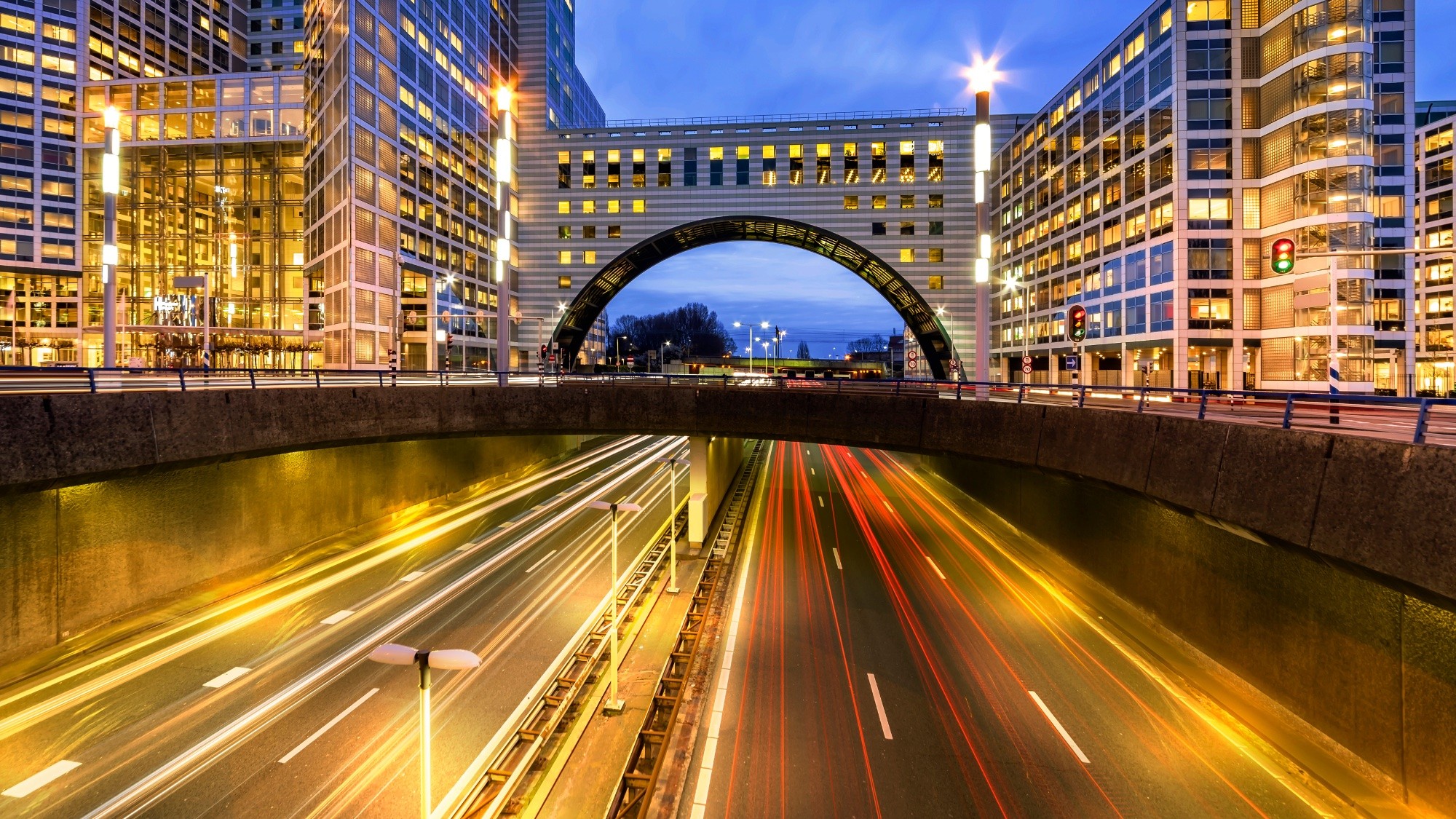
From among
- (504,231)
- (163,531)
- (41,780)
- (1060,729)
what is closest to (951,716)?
(1060,729)

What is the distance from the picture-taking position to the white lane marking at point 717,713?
12.4 meters

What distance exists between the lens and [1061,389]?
822 inches

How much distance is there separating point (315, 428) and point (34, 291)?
259 ft

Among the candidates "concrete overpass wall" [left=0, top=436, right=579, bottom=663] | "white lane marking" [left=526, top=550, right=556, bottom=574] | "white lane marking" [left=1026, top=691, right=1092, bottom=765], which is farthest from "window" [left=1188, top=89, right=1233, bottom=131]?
"concrete overpass wall" [left=0, top=436, right=579, bottom=663]

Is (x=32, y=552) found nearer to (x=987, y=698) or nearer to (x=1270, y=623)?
(x=987, y=698)

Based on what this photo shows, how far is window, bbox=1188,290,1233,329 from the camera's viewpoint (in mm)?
47156

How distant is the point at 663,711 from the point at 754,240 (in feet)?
247

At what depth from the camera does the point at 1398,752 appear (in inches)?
450

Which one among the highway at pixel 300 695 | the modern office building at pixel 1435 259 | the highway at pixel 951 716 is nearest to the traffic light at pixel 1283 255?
the highway at pixel 951 716

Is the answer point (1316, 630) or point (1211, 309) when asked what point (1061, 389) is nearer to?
point (1316, 630)

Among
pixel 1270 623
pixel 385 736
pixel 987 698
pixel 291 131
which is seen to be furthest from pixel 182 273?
pixel 1270 623

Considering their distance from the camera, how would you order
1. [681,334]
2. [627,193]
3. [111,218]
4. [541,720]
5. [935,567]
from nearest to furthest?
1. [541,720]
2. [111,218]
3. [935,567]
4. [627,193]
5. [681,334]

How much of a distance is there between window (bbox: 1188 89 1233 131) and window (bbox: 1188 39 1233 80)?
1111 mm

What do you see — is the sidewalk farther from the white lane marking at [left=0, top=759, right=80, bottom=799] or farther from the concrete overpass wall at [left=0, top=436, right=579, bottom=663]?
the concrete overpass wall at [left=0, top=436, right=579, bottom=663]
